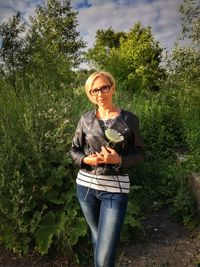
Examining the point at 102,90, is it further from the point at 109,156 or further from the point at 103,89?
the point at 109,156

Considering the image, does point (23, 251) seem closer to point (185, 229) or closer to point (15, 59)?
point (185, 229)

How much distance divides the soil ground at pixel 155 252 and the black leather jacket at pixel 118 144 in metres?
1.98

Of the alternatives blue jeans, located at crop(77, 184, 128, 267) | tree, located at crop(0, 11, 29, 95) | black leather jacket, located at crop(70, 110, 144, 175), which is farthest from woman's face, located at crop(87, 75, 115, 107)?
tree, located at crop(0, 11, 29, 95)

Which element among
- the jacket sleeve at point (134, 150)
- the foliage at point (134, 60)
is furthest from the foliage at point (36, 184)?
the foliage at point (134, 60)

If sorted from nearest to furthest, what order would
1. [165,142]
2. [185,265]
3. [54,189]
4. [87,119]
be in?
[87,119], [185,265], [54,189], [165,142]

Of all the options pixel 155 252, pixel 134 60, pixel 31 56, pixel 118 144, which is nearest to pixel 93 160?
pixel 118 144

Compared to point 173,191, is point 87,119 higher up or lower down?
higher up

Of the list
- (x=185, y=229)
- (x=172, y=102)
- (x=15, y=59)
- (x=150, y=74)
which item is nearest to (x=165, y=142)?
(x=172, y=102)

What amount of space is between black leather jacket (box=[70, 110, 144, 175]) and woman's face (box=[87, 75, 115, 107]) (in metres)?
0.14

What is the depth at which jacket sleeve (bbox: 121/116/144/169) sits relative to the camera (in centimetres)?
324

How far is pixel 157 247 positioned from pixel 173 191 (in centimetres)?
149

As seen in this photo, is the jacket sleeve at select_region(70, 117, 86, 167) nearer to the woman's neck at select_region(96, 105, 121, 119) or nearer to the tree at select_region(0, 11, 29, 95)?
the woman's neck at select_region(96, 105, 121, 119)

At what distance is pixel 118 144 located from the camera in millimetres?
3268

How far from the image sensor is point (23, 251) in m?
5.04
